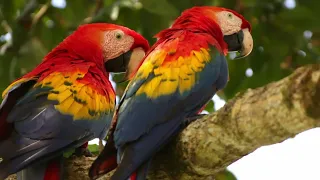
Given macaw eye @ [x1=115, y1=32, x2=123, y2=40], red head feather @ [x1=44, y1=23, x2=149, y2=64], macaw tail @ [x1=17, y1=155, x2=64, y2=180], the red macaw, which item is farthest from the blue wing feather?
macaw eye @ [x1=115, y1=32, x2=123, y2=40]

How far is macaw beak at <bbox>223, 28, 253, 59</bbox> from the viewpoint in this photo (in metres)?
2.19

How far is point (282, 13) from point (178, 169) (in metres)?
0.92

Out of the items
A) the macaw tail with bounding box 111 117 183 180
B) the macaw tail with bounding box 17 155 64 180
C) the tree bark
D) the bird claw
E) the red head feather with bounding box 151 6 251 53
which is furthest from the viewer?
the red head feather with bounding box 151 6 251 53

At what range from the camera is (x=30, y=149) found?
1555 millimetres

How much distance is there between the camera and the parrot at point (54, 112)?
157cm

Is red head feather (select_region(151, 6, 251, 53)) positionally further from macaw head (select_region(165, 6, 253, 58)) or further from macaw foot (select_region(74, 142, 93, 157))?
macaw foot (select_region(74, 142, 93, 157))

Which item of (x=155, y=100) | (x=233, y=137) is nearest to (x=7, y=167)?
(x=155, y=100)

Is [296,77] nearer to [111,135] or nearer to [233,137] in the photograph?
[233,137]

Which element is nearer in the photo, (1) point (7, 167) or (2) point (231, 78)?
(1) point (7, 167)

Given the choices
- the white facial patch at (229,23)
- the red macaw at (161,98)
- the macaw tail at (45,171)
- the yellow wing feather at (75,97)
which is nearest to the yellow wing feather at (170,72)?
the red macaw at (161,98)

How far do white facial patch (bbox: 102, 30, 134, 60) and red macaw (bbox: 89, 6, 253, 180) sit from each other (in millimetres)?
235

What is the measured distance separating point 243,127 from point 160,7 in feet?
2.93

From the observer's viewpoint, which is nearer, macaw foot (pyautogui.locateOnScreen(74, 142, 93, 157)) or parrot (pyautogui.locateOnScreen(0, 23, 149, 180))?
parrot (pyautogui.locateOnScreen(0, 23, 149, 180))

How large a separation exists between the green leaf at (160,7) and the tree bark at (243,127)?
26.6 inches
